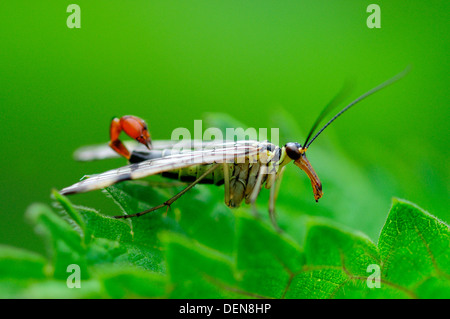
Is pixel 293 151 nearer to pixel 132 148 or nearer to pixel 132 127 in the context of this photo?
pixel 132 127

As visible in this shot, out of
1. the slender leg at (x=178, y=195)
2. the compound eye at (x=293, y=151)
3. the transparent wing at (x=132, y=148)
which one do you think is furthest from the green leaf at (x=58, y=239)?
the compound eye at (x=293, y=151)

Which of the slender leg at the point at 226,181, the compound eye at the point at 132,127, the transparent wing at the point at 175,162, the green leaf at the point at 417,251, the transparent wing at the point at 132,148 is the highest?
the compound eye at the point at 132,127

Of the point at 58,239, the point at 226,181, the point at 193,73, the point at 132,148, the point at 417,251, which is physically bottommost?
the point at 417,251

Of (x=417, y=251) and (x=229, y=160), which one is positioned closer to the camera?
(x=417, y=251)

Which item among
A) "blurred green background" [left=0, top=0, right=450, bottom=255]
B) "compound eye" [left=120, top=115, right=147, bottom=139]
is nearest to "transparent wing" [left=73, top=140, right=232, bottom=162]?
"compound eye" [left=120, top=115, right=147, bottom=139]

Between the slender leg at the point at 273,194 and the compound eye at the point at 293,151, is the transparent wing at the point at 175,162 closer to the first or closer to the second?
the compound eye at the point at 293,151

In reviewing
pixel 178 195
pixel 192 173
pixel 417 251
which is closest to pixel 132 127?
pixel 192 173

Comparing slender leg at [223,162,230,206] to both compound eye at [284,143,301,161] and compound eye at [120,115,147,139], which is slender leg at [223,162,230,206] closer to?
compound eye at [284,143,301,161]
